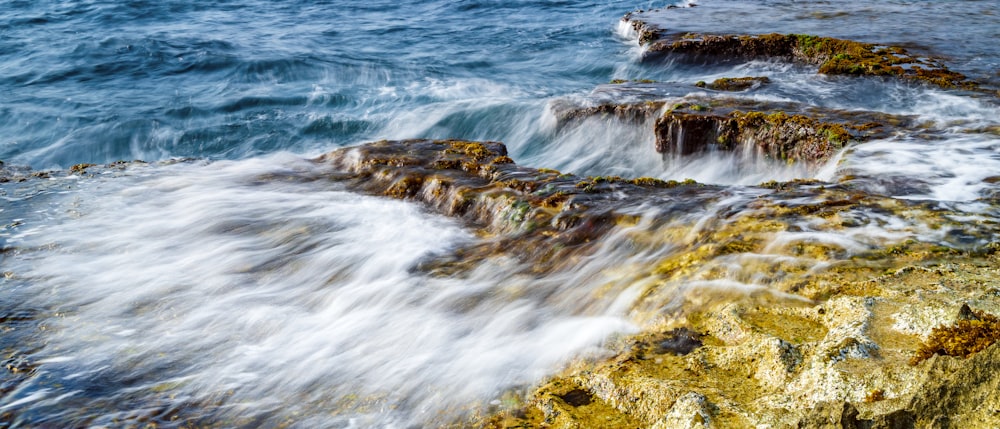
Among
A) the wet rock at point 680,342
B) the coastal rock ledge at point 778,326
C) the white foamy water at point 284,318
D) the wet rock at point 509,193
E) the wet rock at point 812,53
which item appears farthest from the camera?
the wet rock at point 812,53

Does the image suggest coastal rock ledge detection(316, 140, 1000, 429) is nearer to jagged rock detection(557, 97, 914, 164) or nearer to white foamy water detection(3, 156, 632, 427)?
white foamy water detection(3, 156, 632, 427)

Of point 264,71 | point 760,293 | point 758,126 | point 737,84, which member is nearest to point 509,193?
point 760,293

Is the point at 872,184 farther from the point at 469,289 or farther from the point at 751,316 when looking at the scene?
the point at 469,289

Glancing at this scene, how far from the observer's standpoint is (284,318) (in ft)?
16.1

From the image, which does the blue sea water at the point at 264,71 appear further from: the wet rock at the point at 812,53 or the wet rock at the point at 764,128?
the wet rock at the point at 764,128

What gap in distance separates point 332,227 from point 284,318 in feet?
5.62

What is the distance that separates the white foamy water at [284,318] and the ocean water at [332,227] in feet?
0.06

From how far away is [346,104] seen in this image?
14297 mm

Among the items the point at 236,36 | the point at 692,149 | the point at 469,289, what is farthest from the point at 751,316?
the point at 236,36

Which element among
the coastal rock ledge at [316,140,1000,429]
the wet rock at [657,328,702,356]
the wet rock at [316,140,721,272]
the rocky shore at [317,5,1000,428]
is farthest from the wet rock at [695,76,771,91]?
the wet rock at [657,328,702,356]

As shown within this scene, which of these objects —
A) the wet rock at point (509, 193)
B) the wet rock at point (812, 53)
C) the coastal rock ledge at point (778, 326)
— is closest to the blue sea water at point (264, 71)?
the wet rock at point (812, 53)

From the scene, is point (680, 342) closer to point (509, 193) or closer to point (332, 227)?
point (509, 193)

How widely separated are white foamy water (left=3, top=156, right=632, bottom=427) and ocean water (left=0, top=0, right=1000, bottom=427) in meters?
0.02

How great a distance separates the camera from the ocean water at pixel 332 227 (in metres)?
4.07
